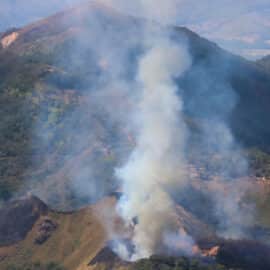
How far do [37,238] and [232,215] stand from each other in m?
27.1

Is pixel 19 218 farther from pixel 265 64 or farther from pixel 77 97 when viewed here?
pixel 265 64

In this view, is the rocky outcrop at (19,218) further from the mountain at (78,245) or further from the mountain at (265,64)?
the mountain at (265,64)

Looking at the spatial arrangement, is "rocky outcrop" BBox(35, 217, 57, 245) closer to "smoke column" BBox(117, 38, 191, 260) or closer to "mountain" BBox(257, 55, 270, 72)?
"smoke column" BBox(117, 38, 191, 260)

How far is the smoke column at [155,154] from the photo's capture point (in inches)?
2490

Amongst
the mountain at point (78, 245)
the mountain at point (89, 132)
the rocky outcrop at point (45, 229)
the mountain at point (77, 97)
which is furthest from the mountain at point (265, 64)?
the rocky outcrop at point (45, 229)

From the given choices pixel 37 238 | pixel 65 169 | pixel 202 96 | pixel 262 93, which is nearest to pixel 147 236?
pixel 37 238

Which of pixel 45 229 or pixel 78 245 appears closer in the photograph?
pixel 78 245

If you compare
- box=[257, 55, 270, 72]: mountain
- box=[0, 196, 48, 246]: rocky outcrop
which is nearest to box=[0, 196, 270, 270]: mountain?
box=[0, 196, 48, 246]: rocky outcrop

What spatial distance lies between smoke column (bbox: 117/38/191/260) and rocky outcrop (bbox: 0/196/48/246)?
1187cm

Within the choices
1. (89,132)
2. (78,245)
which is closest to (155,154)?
(78,245)

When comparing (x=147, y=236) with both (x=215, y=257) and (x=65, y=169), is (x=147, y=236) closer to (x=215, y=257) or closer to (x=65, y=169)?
(x=215, y=257)

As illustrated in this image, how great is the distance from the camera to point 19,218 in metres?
72.6

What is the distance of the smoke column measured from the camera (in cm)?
6325

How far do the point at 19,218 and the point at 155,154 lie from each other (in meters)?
21.9
